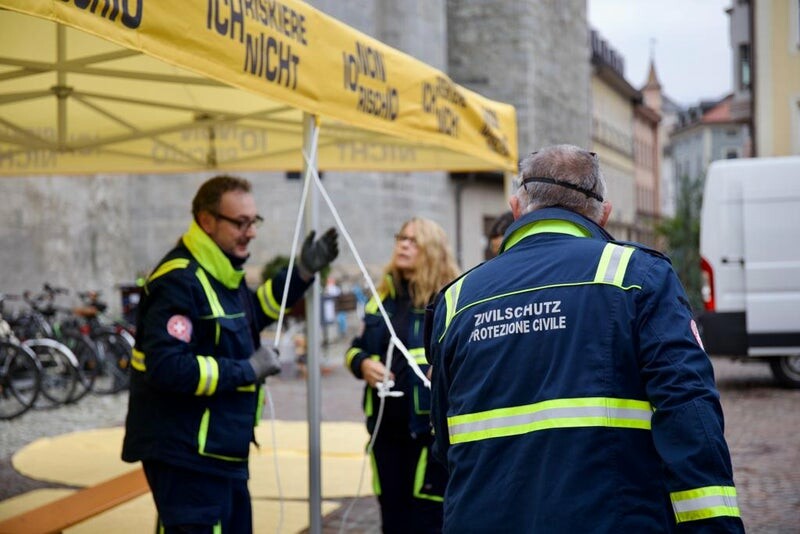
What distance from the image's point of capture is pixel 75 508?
539 centimetres

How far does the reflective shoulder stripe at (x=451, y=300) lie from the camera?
2881 mm

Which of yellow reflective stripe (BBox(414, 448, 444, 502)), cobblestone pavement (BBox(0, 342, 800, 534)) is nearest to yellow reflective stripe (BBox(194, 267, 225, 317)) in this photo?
yellow reflective stripe (BBox(414, 448, 444, 502))

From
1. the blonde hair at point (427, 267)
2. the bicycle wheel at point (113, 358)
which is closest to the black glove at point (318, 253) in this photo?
the blonde hair at point (427, 267)

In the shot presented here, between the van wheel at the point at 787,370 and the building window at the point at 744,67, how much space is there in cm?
2138

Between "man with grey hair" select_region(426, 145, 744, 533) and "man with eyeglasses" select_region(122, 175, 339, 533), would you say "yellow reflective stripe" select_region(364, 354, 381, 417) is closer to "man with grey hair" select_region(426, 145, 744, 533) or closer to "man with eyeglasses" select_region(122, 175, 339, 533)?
"man with eyeglasses" select_region(122, 175, 339, 533)

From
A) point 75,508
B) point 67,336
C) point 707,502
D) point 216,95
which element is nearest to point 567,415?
point 707,502

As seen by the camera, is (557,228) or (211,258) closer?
(557,228)

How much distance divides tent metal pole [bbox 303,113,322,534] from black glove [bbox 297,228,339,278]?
0.58 ft

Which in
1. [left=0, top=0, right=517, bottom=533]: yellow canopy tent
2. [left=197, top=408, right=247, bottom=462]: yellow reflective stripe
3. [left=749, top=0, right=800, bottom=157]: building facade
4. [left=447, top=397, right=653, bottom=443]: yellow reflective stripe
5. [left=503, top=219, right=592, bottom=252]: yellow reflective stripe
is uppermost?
[left=749, top=0, right=800, bottom=157]: building facade

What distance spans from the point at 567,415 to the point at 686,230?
23.2 metres

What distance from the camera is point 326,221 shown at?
2498 centimetres

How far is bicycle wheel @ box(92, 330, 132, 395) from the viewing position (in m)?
13.5

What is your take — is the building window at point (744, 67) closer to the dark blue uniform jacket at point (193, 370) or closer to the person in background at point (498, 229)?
the person in background at point (498, 229)

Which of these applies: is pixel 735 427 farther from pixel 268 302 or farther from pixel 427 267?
pixel 268 302
